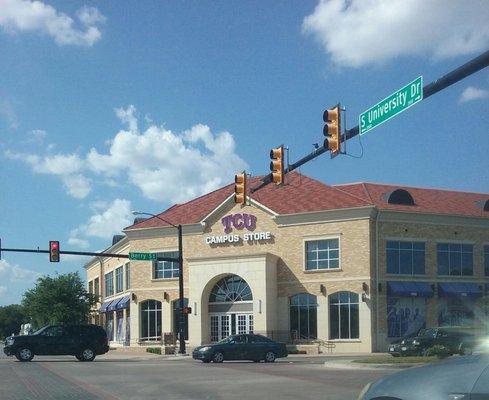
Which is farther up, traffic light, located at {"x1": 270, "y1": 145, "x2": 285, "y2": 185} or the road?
traffic light, located at {"x1": 270, "y1": 145, "x2": 285, "y2": 185}

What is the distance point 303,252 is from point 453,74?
33943mm

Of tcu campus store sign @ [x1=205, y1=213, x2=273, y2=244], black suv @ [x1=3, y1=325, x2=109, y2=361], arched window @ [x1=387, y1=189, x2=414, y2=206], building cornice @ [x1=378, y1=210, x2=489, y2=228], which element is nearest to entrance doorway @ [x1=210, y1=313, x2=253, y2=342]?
tcu campus store sign @ [x1=205, y1=213, x2=273, y2=244]

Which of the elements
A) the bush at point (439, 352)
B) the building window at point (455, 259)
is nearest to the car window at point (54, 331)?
the bush at point (439, 352)

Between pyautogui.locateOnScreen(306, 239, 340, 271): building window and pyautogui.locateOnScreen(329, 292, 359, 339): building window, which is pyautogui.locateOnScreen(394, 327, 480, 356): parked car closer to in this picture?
pyautogui.locateOnScreen(329, 292, 359, 339): building window

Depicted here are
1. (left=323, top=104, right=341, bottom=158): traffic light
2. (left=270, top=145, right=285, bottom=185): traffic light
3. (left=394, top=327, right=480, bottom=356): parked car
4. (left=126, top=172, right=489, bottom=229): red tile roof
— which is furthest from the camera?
(left=126, top=172, right=489, bottom=229): red tile roof

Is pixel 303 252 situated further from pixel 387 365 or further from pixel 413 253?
pixel 387 365

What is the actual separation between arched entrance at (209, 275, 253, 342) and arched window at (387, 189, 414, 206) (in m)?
10.5

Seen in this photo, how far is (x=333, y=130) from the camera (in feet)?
54.9

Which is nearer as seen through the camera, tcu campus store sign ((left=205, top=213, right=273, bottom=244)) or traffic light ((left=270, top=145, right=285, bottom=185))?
traffic light ((left=270, top=145, right=285, bottom=185))

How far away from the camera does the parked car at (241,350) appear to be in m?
33.6

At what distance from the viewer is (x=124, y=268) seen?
60.8 meters

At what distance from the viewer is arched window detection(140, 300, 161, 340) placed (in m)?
→ 53.3

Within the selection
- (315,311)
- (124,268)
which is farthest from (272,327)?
(124,268)

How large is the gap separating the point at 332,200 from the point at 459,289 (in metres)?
9.23
